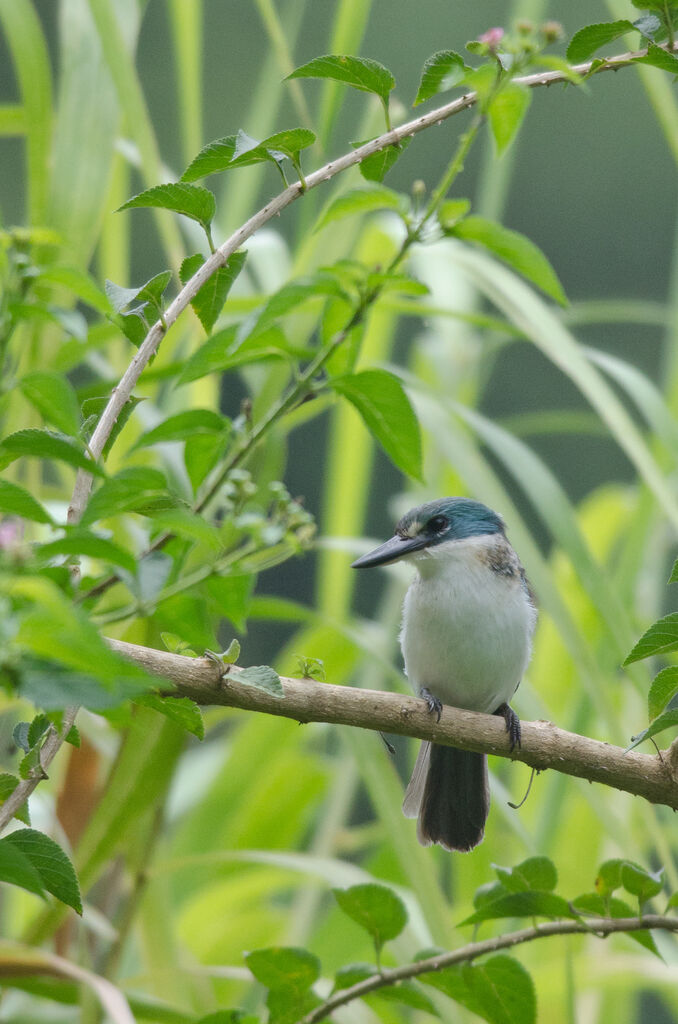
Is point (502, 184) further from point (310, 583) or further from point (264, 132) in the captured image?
point (310, 583)

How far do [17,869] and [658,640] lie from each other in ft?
1.66

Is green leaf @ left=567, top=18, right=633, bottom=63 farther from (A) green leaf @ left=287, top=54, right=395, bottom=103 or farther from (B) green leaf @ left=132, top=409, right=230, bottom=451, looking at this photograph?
(B) green leaf @ left=132, top=409, right=230, bottom=451

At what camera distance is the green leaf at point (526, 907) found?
1.15 meters

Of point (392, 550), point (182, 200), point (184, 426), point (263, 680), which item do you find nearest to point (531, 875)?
point (263, 680)

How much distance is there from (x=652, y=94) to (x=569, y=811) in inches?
72.1

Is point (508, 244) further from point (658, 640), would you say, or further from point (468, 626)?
point (468, 626)

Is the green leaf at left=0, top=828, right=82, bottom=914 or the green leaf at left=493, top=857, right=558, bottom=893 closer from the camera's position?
the green leaf at left=0, top=828, right=82, bottom=914

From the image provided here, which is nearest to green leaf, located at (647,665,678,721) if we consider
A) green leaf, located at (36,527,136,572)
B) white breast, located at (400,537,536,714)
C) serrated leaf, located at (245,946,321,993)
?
serrated leaf, located at (245,946,321,993)

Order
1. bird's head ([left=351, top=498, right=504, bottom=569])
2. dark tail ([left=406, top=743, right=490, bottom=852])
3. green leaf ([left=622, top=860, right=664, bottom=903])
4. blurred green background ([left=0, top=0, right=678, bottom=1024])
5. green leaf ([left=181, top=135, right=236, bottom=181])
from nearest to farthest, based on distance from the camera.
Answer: green leaf ([left=181, top=135, right=236, bottom=181]), green leaf ([left=622, top=860, right=664, bottom=903]), blurred green background ([left=0, top=0, right=678, bottom=1024]), dark tail ([left=406, top=743, right=490, bottom=852]), bird's head ([left=351, top=498, right=504, bottom=569])

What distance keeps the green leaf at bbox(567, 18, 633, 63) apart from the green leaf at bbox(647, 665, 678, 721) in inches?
20.1

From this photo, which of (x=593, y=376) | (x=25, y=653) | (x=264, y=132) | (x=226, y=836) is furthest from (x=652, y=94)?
(x=226, y=836)

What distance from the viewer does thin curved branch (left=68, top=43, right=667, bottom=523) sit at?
891 millimetres

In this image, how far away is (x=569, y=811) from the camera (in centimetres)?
293

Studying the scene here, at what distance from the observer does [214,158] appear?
920 millimetres
